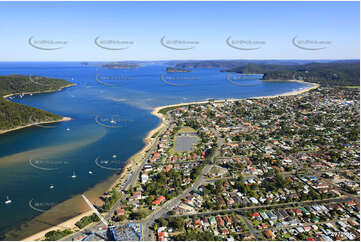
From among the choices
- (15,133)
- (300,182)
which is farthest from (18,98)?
(300,182)

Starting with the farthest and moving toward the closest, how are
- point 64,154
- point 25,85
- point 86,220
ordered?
point 25,85
point 64,154
point 86,220

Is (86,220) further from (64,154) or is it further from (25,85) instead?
(25,85)

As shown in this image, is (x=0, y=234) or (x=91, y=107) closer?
(x=0, y=234)

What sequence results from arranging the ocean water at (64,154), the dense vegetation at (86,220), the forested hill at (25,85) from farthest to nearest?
1. the forested hill at (25,85)
2. the ocean water at (64,154)
3. the dense vegetation at (86,220)

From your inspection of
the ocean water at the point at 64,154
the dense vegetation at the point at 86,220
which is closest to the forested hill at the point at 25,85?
the ocean water at the point at 64,154

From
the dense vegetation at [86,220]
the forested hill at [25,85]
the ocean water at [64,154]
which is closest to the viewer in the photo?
the dense vegetation at [86,220]

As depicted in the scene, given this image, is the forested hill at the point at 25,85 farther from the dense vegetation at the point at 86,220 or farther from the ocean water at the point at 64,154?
the dense vegetation at the point at 86,220

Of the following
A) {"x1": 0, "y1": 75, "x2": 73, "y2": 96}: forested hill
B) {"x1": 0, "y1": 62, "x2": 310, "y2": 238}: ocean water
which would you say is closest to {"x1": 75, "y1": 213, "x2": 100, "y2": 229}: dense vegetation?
{"x1": 0, "y1": 62, "x2": 310, "y2": 238}: ocean water

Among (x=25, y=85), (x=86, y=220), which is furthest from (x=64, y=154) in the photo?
(x=25, y=85)

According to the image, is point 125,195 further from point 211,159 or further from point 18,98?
point 18,98
